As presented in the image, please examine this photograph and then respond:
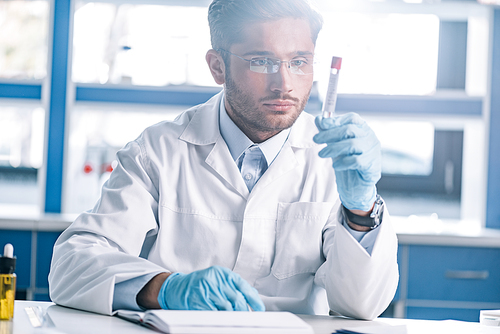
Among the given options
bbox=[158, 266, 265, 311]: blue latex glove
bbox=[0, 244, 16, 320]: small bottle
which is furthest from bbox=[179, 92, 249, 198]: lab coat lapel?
bbox=[0, 244, 16, 320]: small bottle

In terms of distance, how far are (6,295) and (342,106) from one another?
2140mm

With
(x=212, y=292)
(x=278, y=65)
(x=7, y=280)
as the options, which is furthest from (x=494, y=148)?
(x=7, y=280)

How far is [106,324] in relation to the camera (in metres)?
0.96

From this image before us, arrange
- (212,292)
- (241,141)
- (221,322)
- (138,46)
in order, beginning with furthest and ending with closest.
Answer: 1. (138,46)
2. (241,141)
3. (212,292)
4. (221,322)

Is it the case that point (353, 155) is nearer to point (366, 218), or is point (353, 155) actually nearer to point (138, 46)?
point (366, 218)

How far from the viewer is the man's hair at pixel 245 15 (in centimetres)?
142

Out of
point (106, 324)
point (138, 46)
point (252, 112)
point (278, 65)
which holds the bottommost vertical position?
point (106, 324)

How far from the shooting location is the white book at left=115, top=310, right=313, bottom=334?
0.86m

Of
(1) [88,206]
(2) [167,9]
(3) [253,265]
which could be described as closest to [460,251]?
(3) [253,265]

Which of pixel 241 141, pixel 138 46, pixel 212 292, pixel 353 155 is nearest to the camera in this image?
pixel 212 292

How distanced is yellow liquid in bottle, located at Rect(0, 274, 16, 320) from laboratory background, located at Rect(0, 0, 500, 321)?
1.46 metres

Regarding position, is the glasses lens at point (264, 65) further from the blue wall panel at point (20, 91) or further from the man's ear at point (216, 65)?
the blue wall panel at point (20, 91)

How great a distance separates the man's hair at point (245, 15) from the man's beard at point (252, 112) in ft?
0.38

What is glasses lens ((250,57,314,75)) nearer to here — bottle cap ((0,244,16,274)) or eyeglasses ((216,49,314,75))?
eyeglasses ((216,49,314,75))
